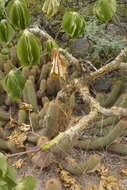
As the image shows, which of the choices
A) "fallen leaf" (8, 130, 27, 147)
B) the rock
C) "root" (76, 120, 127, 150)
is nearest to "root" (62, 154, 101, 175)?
"root" (76, 120, 127, 150)

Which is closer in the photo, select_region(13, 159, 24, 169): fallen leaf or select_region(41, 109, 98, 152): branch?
select_region(41, 109, 98, 152): branch

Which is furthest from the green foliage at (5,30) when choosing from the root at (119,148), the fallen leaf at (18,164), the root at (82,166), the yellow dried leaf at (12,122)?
the yellow dried leaf at (12,122)

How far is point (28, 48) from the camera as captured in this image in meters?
1.05

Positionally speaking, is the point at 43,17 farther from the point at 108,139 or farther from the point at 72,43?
the point at 108,139

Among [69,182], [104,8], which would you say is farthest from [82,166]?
[104,8]

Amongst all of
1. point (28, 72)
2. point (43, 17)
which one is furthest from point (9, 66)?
point (43, 17)

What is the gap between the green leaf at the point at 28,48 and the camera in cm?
103

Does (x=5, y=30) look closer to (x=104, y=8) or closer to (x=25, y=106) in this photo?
(x=104, y=8)

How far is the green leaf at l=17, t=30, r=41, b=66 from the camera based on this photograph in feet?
3.37

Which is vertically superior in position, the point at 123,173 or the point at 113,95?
the point at 113,95

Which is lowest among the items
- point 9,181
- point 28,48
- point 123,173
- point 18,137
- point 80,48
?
point 123,173

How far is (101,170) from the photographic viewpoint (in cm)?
290

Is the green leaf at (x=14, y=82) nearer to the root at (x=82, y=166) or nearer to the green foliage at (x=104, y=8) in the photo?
the green foliage at (x=104, y=8)

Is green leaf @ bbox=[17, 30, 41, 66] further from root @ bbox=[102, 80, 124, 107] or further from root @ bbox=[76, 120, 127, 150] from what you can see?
root @ bbox=[102, 80, 124, 107]
